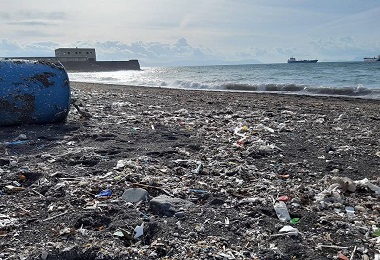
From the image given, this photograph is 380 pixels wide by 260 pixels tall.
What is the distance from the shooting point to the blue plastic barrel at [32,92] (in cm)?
529

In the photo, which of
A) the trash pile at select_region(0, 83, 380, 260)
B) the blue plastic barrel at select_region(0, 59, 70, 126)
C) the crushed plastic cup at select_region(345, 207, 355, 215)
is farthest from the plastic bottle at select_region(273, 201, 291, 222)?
the blue plastic barrel at select_region(0, 59, 70, 126)

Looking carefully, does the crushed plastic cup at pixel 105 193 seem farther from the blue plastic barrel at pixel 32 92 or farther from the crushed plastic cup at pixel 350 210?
the blue plastic barrel at pixel 32 92

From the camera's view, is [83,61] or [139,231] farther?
[83,61]

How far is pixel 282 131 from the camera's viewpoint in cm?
559

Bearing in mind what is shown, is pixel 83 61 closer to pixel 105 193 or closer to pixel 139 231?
pixel 105 193

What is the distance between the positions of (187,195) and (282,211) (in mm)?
794

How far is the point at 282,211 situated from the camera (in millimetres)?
2572

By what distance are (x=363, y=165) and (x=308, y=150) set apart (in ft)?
2.48

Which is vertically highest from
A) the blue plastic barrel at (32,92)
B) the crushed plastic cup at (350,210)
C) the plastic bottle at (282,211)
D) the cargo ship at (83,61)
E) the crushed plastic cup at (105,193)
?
the cargo ship at (83,61)

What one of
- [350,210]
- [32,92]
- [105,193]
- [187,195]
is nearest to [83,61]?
[32,92]

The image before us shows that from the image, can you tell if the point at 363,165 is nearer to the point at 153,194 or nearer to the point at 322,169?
the point at 322,169

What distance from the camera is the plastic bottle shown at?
2498 mm

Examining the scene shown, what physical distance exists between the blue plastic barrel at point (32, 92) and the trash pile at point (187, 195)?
0.39m

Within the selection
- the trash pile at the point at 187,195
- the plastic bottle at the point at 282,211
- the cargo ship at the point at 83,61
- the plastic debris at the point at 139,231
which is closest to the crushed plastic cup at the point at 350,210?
the trash pile at the point at 187,195
